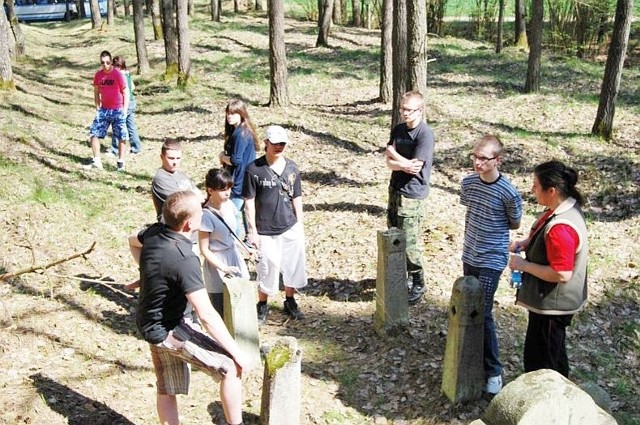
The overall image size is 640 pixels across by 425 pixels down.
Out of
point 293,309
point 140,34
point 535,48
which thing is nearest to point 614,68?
point 535,48

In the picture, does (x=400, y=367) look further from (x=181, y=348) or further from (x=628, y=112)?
(x=628, y=112)

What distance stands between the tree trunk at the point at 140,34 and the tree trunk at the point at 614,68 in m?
14.4

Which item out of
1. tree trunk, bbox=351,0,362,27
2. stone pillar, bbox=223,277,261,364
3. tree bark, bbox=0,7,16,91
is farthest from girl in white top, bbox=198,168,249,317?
tree trunk, bbox=351,0,362,27

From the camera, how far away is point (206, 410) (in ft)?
17.3

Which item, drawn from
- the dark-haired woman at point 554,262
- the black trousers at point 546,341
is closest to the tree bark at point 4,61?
the dark-haired woman at point 554,262

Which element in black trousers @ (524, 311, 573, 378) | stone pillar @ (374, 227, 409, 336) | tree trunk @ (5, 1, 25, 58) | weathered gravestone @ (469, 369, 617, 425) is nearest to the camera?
weathered gravestone @ (469, 369, 617, 425)

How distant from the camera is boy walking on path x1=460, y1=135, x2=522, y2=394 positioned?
499 centimetres

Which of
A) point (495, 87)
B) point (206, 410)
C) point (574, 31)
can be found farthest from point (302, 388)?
point (574, 31)

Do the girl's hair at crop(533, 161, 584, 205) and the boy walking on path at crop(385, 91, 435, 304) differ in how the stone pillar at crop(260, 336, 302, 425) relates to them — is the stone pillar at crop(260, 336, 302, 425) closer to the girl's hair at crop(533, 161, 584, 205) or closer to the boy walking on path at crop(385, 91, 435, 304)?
the girl's hair at crop(533, 161, 584, 205)

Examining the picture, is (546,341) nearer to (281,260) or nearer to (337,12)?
(281,260)

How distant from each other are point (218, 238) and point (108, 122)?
6.48 m

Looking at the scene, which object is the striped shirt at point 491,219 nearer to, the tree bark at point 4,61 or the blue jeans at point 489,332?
the blue jeans at point 489,332

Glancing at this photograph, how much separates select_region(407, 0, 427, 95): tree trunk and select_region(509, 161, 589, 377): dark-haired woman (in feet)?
15.9

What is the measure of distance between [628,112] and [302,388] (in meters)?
12.1
